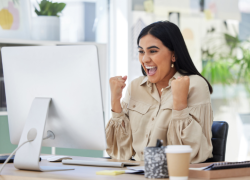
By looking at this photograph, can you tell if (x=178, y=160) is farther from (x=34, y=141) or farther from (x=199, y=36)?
(x=199, y=36)

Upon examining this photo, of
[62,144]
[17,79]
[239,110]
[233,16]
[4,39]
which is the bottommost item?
[239,110]

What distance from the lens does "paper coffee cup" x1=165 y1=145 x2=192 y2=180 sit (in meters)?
1.00

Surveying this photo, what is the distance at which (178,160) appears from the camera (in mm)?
1009

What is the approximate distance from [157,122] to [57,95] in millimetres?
728

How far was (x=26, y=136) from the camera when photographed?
1.31 metres

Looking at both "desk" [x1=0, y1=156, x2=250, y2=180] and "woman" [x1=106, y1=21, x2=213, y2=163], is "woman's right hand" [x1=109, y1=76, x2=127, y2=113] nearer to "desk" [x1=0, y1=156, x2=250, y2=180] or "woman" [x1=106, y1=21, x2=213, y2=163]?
"woman" [x1=106, y1=21, x2=213, y2=163]

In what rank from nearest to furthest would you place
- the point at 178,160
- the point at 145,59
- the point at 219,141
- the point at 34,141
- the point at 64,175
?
the point at 178,160 → the point at 64,175 → the point at 34,141 → the point at 219,141 → the point at 145,59

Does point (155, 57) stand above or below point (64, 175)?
above

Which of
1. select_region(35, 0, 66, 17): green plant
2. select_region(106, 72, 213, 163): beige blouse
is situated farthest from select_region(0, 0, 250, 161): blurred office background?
select_region(106, 72, 213, 163): beige blouse

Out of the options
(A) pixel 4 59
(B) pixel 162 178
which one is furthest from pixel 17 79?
(B) pixel 162 178

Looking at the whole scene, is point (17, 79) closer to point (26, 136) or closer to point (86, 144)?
point (26, 136)

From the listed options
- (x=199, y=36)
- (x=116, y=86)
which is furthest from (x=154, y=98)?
(x=199, y=36)

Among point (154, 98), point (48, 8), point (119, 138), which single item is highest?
point (48, 8)

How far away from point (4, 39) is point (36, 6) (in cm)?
60
